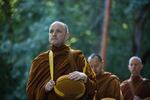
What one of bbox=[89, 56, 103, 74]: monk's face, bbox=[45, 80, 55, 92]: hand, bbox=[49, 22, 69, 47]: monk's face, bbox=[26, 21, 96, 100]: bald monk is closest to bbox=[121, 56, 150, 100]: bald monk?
bbox=[89, 56, 103, 74]: monk's face

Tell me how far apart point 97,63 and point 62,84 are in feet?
7.82

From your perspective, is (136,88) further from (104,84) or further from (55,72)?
(55,72)

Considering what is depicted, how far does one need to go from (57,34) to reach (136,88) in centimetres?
355

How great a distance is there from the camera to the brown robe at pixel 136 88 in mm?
9789

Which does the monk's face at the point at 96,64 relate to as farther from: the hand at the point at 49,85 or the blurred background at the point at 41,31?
the blurred background at the point at 41,31

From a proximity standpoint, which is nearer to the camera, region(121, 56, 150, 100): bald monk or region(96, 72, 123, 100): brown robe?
region(96, 72, 123, 100): brown robe

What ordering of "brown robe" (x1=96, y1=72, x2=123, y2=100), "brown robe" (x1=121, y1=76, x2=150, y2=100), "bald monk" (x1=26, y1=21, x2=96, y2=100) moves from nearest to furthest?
1. "bald monk" (x1=26, y1=21, x2=96, y2=100)
2. "brown robe" (x1=96, y1=72, x2=123, y2=100)
3. "brown robe" (x1=121, y1=76, x2=150, y2=100)

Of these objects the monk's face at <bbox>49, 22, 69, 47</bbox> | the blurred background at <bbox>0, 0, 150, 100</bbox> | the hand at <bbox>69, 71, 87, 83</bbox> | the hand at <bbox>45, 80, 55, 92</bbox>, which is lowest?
the blurred background at <bbox>0, 0, 150, 100</bbox>

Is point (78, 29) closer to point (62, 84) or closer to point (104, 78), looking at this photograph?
point (104, 78)

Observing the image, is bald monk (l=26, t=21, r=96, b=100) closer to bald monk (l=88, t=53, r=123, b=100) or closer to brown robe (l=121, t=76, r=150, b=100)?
bald monk (l=88, t=53, r=123, b=100)

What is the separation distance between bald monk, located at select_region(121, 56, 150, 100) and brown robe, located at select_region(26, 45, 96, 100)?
3005 mm

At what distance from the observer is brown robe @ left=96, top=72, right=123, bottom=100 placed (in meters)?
8.73

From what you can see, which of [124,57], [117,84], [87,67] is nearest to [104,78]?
[117,84]

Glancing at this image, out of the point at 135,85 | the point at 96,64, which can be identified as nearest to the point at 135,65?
the point at 135,85
